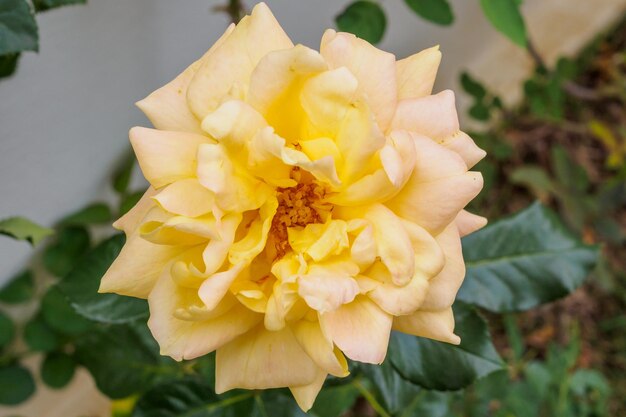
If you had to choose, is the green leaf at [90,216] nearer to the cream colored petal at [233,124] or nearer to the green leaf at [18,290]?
the green leaf at [18,290]

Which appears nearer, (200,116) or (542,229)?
(200,116)

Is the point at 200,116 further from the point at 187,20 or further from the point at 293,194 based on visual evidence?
the point at 187,20

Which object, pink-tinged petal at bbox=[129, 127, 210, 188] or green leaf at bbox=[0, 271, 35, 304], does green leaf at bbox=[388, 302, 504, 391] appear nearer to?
pink-tinged petal at bbox=[129, 127, 210, 188]

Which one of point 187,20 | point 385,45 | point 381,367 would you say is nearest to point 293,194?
point 381,367

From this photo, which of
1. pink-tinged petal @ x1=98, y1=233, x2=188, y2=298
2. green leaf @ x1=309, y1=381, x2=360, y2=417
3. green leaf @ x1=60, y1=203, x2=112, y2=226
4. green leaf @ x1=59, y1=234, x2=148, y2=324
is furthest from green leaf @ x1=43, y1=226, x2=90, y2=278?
pink-tinged petal @ x1=98, y1=233, x2=188, y2=298

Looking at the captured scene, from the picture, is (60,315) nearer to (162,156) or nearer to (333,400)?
(333,400)

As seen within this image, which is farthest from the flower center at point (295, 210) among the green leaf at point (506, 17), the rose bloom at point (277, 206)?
the green leaf at point (506, 17)

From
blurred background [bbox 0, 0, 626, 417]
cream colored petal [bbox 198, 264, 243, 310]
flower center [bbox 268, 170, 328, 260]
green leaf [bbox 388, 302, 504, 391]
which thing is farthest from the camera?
blurred background [bbox 0, 0, 626, 417]

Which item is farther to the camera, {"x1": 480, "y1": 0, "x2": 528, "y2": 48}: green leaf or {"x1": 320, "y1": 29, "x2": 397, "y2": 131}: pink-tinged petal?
{"x1": 480, "y1": 0, "x2": 528, "y2": 48}: green leaf
